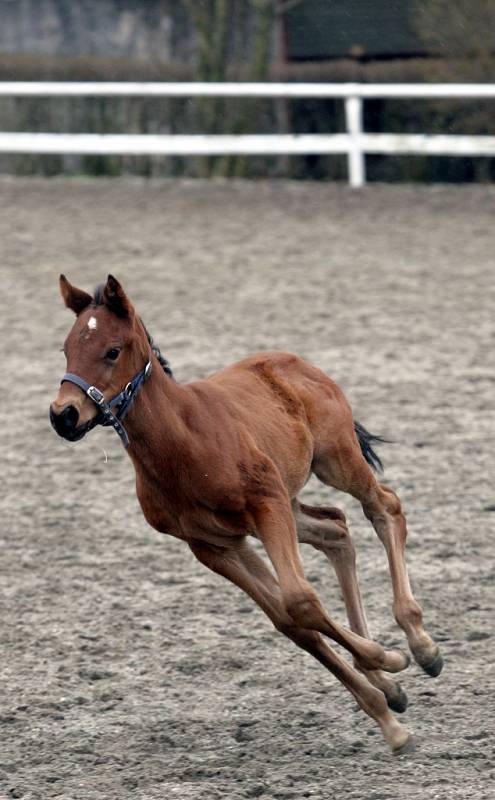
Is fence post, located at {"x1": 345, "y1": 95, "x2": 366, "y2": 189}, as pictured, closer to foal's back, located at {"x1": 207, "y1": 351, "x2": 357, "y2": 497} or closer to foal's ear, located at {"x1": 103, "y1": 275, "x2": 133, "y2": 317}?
foal's back, located at {"x1": 207, "y1": 351, "x2": 357, "y2": 497}

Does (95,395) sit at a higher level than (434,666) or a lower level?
higher

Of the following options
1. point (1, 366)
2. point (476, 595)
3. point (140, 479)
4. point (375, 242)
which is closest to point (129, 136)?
point (375, 242)

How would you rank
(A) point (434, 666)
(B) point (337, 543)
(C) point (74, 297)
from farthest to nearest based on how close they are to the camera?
(B) point (337, 543) → (A) point (434, 666) → (C) point (74, 297)

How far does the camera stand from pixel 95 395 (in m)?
3.58

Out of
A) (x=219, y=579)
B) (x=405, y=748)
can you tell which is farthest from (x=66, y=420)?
(x=219, y=579)

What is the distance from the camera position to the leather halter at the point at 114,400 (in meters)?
3.56

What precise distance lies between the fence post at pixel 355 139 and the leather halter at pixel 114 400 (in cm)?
1097

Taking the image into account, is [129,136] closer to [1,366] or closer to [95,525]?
[1,366]

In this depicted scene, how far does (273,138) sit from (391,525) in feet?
34.7

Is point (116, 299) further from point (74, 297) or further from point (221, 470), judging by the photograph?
point (221, 470)

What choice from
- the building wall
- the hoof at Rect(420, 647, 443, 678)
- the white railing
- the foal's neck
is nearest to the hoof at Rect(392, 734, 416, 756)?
the hoof at Rect(420, 647, 443, 678)

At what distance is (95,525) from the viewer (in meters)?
6.19

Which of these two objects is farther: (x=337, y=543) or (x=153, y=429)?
(x=337, y=543)

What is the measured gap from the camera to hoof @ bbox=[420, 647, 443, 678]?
4297 millimetres
